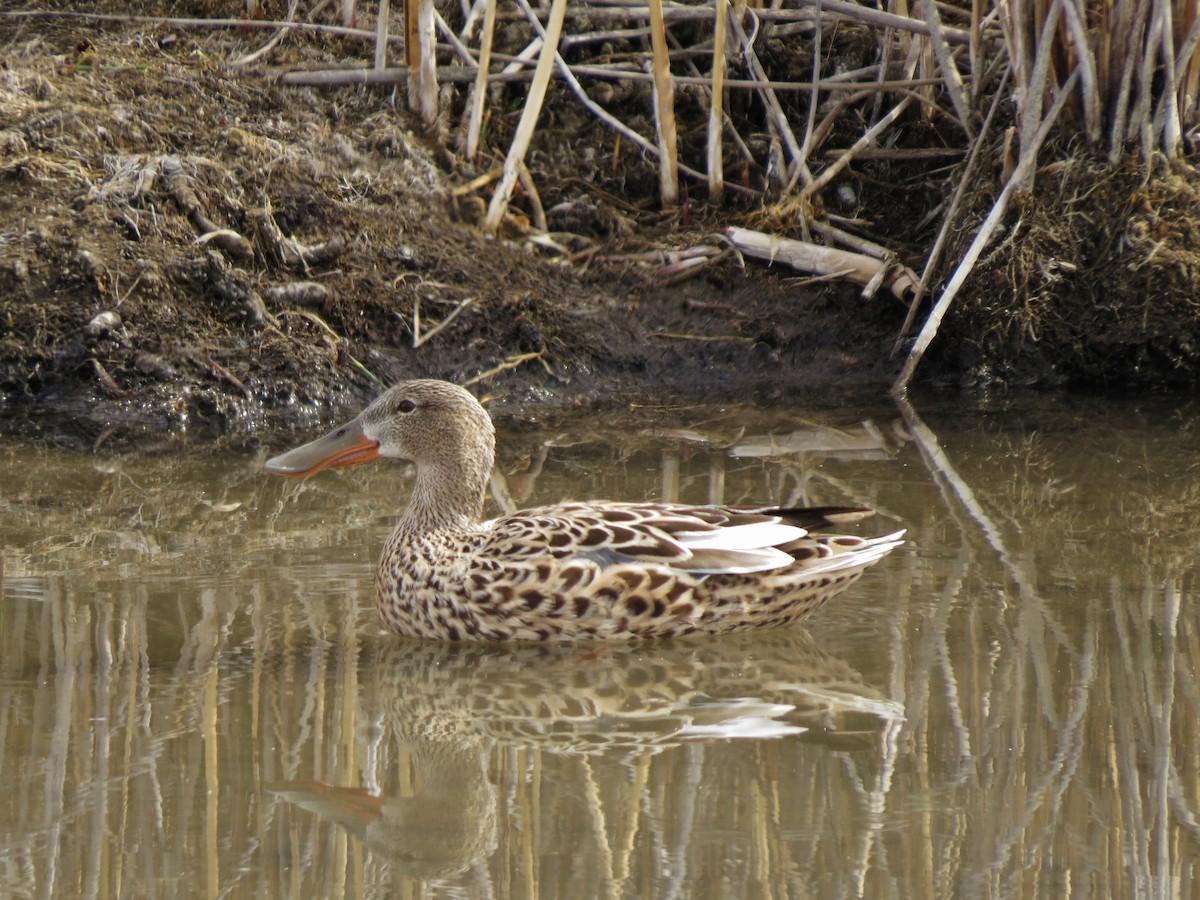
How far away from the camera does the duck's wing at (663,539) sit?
16.4 ft

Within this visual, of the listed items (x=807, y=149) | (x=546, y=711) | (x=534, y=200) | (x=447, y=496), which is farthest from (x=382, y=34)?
(x=546, y=711)

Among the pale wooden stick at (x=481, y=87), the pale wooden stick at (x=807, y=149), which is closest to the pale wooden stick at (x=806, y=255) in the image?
the pale wooden stick at (x=807, y=149)

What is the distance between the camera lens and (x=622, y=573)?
16.3 feet

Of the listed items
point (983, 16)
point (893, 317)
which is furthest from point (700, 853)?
point (983, 16)

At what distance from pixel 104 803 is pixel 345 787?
1.84 ft

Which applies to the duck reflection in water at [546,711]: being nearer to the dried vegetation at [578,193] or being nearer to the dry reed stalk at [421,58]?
the dried vegetation at [578,193]

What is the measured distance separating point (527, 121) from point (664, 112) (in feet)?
2.50

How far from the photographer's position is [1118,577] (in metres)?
5.41

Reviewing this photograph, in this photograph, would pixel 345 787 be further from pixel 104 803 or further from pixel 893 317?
pixel 893 317

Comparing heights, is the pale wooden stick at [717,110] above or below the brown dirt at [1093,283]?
above

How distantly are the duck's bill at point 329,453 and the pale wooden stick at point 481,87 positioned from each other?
3706 mm

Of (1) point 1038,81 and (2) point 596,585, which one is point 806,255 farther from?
(2) point 596,585

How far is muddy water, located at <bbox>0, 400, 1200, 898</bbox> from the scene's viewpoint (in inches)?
136

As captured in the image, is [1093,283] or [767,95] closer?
[1093,283]
